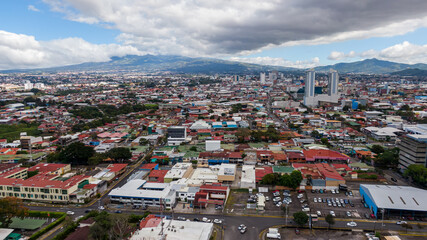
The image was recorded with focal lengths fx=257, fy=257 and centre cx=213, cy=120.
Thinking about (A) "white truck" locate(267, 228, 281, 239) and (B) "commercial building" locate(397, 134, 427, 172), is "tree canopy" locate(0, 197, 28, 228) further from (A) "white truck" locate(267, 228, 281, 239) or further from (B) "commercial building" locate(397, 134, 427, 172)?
(B) "commercial building" locate(397, 134, 427, 172)

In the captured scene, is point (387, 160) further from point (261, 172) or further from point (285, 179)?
point (261, 172)

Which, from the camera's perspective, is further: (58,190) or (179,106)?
(179,106)

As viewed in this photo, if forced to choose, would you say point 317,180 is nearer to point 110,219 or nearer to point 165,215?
point 165,215

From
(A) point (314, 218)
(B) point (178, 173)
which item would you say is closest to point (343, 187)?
(A) point (314, 218)

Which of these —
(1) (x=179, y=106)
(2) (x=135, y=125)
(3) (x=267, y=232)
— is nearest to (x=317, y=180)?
(3) (x=267, y=232)

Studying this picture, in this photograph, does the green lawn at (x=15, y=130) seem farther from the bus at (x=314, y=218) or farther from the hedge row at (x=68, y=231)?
the bus at (x=314, y=218)

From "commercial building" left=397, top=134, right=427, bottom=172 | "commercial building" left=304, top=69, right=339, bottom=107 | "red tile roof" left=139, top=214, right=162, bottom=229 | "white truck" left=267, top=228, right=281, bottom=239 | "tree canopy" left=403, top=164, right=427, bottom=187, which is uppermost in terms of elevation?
"commercial building" left=304, top=69, right=339, bottom=107

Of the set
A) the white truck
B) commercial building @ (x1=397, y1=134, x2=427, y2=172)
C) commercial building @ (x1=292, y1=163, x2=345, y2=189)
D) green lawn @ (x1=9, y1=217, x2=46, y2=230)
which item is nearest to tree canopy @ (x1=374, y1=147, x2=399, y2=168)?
commercial building @ (x1=397, y1=134, x2=427, y2=172)
